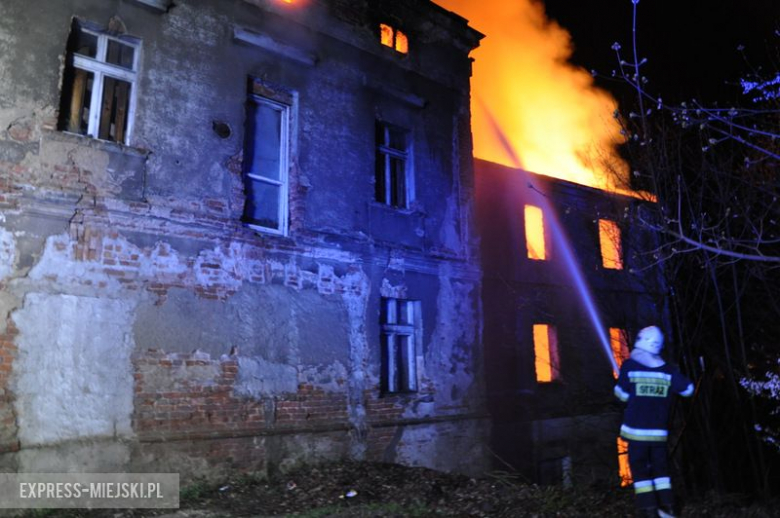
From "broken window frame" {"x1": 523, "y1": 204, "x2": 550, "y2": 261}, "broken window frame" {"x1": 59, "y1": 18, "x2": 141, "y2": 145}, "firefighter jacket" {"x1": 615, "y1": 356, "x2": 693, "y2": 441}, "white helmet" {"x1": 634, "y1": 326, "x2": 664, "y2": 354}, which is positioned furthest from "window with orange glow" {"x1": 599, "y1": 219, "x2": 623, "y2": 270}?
"broken window frame" {"x1": 59, "y1": 18, "x2": 141, "y2": 145}

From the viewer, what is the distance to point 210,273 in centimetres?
762

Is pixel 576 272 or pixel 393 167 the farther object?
pixel 576 272

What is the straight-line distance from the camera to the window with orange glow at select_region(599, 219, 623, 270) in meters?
15.4

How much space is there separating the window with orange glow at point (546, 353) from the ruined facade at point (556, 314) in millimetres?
24

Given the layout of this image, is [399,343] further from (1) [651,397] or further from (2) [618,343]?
(2) [618,343]

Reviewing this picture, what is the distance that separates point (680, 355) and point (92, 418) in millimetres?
10985

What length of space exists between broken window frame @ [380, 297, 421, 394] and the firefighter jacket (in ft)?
15.0

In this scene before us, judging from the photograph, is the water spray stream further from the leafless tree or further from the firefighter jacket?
the firefighter jacket

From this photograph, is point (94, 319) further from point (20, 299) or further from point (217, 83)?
point (217, 83)

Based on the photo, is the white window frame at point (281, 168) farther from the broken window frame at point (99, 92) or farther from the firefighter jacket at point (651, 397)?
the firefighter jacket at point (651, 397)

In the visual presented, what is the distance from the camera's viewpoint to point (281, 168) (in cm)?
880

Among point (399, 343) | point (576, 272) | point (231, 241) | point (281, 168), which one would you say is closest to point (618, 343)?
point (576, 272)

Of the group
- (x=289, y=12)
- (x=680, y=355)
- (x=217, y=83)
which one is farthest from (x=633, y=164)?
(x=217, y=83)

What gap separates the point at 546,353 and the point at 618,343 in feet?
8.69
